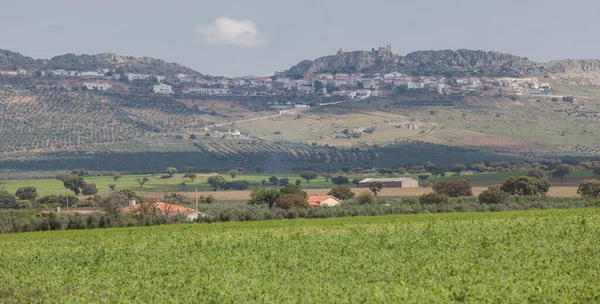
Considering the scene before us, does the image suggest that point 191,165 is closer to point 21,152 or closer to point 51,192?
point 21,152

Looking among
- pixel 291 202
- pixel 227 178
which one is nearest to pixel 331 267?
pixel 291 202

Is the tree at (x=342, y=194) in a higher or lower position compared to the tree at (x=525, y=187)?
lower

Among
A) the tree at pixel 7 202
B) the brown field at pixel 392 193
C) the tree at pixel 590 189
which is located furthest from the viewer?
the brown field at pixel 392 193

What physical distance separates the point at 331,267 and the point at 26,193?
3906 inches

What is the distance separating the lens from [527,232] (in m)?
35.2

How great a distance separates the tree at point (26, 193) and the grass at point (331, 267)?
7934cm

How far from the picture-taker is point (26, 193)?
11900cm

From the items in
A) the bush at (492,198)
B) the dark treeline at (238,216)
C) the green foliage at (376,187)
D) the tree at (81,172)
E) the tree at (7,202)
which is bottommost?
the tree at (81,172)

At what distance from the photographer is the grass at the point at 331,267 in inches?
870

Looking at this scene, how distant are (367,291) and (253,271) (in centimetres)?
610

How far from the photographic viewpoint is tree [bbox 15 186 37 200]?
117175 millimetres

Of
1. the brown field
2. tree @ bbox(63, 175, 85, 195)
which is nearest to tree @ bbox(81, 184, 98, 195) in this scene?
tree @ bbox(63, 175, 85, 195)

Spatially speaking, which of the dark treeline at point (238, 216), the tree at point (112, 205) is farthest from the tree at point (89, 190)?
the dark treeline at point (238, 216)

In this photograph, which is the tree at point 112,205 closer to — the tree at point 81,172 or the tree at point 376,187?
the tree at point 376,187
